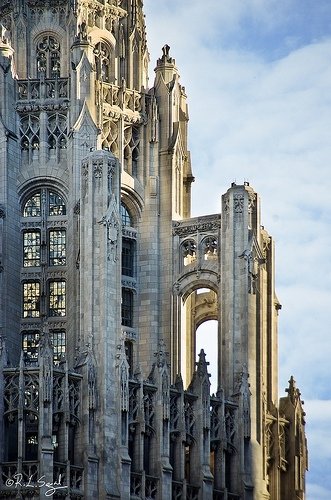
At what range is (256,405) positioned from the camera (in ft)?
389

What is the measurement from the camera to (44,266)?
120 meters

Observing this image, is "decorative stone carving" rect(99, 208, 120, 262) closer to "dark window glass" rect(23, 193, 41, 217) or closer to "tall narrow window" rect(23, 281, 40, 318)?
"tall narrow window" rect(23, 281, 40, 318)

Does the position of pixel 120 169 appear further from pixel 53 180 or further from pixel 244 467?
pixel 244 467

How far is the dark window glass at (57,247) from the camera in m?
120

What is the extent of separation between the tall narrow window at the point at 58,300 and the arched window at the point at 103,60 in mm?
10398

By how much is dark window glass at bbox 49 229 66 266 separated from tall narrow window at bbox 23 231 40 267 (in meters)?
0.59

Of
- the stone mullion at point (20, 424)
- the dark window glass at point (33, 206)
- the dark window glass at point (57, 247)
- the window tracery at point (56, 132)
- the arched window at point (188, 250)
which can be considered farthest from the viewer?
the arched window at point (188, 250)

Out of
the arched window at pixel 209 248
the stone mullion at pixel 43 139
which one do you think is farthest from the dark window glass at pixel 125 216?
the stone mullion at pixel 43 139

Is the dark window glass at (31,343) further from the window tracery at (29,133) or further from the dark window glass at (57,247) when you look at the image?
the window tracery at (29,133)

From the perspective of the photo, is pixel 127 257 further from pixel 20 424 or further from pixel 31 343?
pixel 20 424

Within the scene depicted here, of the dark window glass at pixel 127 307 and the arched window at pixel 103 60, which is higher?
the arched window at pixel 103 60

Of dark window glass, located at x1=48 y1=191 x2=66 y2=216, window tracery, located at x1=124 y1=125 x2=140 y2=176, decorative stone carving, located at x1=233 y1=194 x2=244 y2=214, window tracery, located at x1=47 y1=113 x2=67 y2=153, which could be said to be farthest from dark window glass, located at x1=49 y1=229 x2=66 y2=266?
decorative stone carving, located at x1=233 y1=194 x2=244 y2=214

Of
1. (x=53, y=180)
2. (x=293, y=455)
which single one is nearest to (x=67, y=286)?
(x=53, y=180)

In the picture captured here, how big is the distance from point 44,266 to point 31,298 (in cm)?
159
